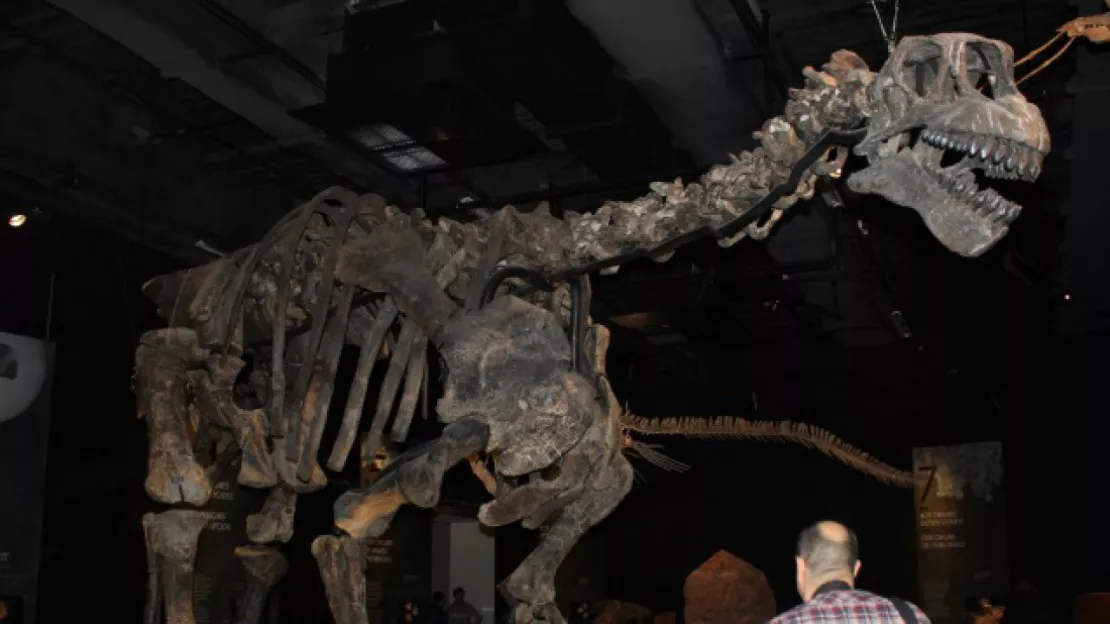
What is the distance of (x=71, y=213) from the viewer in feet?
25.7

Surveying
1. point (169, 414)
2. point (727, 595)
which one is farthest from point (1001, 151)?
point (727, 595)

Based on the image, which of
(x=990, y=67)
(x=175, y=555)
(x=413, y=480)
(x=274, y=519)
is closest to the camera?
(x=990, y=67)

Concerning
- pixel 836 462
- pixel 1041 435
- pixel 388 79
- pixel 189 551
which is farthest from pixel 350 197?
pixel 836 462

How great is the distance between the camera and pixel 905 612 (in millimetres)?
2703

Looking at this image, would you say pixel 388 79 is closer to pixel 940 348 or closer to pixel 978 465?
pixel 940 348

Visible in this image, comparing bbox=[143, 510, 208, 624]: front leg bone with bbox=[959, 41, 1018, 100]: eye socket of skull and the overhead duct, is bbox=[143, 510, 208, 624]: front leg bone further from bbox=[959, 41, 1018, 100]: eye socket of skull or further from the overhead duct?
bbox=[959, 41, 1018, 100]: eye socket of skull

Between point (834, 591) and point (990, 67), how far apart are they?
1.90m

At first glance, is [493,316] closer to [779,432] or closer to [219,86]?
[779,432]

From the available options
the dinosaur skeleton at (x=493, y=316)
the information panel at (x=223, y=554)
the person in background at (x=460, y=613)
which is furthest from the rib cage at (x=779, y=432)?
the person in background at (x=460, y=613)

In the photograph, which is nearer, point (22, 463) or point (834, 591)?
point (834, 591)

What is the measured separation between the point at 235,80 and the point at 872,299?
22.2ft

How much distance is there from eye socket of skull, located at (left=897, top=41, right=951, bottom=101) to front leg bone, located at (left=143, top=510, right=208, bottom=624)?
14.2ft

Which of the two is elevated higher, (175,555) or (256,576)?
(175,555)

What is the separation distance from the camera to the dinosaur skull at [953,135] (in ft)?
11.2
